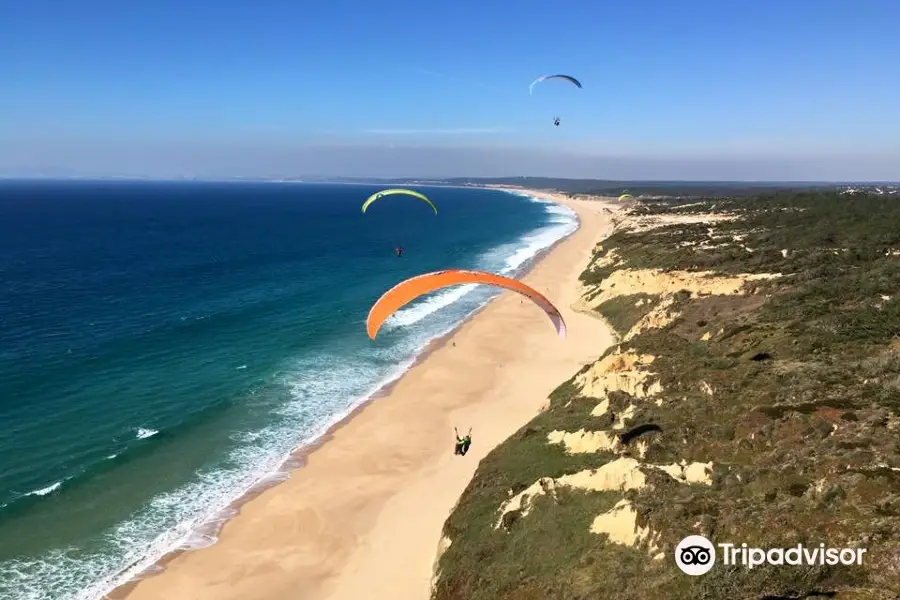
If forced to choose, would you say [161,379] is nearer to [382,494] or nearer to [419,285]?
[382,494]

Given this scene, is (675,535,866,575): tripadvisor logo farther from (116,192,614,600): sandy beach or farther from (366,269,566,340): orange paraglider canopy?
(366,269,566,340): orange paraglider canopy

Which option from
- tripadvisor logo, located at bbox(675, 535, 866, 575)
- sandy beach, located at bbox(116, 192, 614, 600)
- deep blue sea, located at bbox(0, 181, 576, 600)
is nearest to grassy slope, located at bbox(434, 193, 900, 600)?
tripadvisor logo, located at bbox(675, 535, 866, 575)

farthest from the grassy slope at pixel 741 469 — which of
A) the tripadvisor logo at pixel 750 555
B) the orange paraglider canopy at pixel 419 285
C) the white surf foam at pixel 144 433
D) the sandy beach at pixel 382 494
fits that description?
the white surf foam at pixel 144 433

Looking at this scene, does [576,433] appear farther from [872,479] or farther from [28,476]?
[28,476]

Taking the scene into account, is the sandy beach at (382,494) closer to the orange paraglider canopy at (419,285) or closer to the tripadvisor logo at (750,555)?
the orange paraglider canopy at (419,285)

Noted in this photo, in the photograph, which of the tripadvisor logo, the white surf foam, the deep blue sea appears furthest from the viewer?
the white surf foam

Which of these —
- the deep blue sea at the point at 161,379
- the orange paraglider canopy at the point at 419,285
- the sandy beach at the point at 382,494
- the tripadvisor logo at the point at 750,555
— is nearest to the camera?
the tripadvisor logo at the point at 750,555
